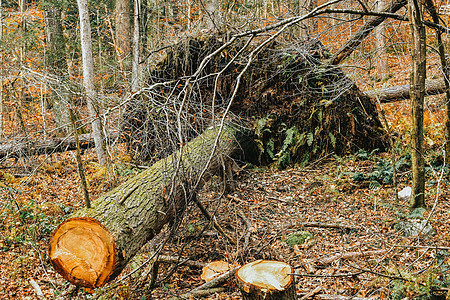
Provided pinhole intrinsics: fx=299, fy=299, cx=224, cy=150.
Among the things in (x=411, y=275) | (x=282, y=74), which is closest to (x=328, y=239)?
(x=411, y=275)

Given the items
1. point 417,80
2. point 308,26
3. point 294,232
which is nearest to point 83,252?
point 294,232

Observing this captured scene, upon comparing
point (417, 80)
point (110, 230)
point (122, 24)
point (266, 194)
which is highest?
point (122, 24)

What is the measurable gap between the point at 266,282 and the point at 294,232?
2.34m

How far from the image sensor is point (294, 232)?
5047 mm

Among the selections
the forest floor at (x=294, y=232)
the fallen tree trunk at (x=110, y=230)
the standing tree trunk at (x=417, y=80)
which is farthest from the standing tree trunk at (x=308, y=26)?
the fallen tree trunk at (x=110, y=230)

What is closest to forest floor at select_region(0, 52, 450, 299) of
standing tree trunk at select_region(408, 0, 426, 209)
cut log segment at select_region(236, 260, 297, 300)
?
cut log segment at select_region(236, 260, 297, 300)

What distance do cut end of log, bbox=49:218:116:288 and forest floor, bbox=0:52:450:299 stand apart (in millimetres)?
325

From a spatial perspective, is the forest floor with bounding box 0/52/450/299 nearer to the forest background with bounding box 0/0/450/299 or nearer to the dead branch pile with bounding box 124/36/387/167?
the forest background with bounding box 0/0/450/299

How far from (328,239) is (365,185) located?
2.28 m

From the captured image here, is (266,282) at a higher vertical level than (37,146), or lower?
lower

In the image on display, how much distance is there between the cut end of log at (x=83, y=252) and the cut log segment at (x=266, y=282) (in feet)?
4.43

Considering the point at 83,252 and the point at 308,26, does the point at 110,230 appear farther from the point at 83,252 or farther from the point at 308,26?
the point at 308,26

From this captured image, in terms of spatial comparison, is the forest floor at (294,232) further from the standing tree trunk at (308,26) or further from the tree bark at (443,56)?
the standing tree trunk at (308,26)

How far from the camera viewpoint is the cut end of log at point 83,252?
9.71ft
